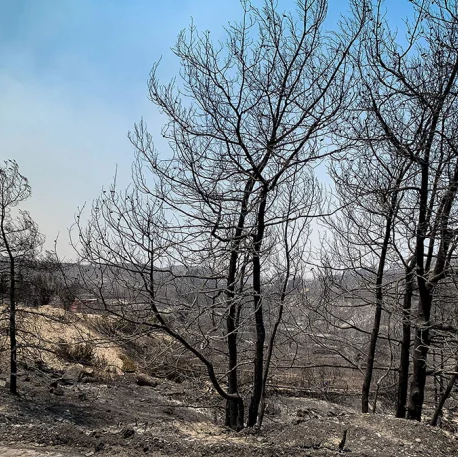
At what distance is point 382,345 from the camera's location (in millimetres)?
12469

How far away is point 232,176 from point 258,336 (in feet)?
8.16

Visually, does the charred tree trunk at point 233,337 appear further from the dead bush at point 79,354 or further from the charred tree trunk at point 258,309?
the dead bush at point 79,354

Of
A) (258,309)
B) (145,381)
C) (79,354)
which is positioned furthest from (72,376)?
(258,309)

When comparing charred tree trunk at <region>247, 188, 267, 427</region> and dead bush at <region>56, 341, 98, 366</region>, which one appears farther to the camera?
dead bush at <region>56, 341, 98, 366</region>

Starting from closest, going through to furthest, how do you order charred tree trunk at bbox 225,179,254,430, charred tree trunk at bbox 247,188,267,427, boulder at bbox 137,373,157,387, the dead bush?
charred tree trunk at bbox 247,188,267,427 < charred tree trunk at bbox 225,179,254,430 < boulder at bbox 137,373,157,387 < the dead bush

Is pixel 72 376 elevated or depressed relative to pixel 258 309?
depressed

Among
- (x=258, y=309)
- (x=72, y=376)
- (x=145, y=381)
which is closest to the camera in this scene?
(x=258, y=309)

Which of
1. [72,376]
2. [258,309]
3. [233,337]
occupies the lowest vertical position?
[72,376]

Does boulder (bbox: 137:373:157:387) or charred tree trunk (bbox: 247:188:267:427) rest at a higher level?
charred tree trunk (bbox: 247:188:267:427)

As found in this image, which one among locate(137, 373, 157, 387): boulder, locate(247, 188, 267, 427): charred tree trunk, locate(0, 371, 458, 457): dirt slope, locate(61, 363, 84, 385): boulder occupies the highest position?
locate(247, 188, 267, 427): charred tree trunk

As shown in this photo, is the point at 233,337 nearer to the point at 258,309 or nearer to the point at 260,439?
the point at 258,309

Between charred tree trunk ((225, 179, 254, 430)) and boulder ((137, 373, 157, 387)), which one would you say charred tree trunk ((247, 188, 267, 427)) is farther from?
boulder ((137, 373, 157, 387))

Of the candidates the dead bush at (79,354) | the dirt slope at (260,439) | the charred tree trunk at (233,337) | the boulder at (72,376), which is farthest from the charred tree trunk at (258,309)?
the dead bush at (79,354)

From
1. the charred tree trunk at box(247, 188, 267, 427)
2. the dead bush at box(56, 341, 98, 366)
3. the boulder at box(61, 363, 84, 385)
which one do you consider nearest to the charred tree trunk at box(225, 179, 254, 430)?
the charred tree trunk at box(247, 188, 267, 427)
